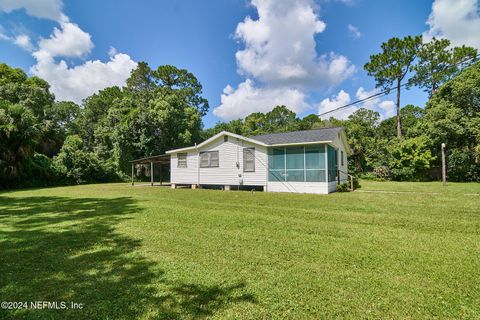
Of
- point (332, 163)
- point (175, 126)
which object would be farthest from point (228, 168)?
point (175, 126)

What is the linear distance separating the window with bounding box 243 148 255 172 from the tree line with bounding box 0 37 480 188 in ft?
41.4

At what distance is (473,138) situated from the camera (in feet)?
62.8

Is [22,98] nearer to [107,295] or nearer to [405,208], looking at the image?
[107,295]

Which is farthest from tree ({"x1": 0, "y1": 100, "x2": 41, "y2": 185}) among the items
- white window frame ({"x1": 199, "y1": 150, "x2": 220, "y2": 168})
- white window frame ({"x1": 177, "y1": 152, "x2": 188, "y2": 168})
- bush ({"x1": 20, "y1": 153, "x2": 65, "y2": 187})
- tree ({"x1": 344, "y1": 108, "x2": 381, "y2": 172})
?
tree ({"x1": 344, "y1": 108, "x2": 381, "y2": 172})

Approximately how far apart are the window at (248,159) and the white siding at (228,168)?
0.20 metres

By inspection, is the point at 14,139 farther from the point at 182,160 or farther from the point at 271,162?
the point at 271,162

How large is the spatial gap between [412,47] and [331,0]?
15292 millimetres

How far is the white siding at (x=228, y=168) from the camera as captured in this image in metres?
14.3

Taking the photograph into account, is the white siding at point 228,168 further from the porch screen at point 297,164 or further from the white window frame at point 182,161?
the porch screen at point 297,164

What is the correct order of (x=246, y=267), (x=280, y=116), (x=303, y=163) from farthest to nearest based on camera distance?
1. (x=280, y=116)
2. (x=303, y=163)
3. (x=246, y=267)

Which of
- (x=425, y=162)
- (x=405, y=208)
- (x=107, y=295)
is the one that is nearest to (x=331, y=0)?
(x=405, y=208)

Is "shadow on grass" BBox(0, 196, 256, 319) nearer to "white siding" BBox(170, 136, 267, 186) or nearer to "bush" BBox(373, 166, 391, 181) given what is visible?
"white siding" BBox(170, 136, 267, 186)

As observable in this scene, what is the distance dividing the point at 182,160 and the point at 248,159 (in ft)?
18.3

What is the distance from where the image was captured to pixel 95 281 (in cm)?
295
